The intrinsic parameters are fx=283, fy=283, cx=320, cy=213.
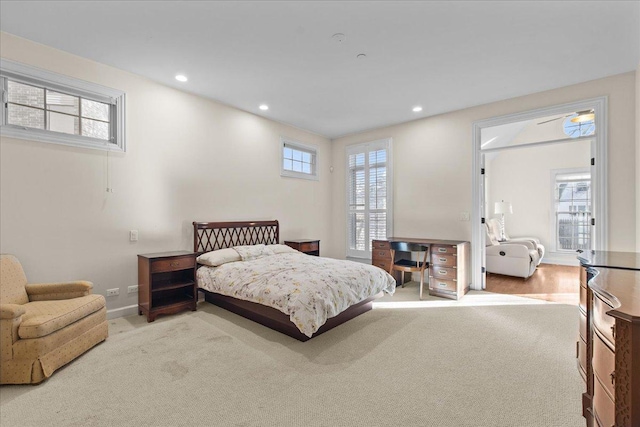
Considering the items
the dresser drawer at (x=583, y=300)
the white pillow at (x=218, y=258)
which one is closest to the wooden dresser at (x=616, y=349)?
the dresser drawer at (x=583, y=300)

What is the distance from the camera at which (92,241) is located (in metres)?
3.23

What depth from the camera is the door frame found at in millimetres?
3594

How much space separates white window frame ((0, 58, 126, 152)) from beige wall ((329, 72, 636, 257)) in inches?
163

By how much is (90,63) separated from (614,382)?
4920 mm

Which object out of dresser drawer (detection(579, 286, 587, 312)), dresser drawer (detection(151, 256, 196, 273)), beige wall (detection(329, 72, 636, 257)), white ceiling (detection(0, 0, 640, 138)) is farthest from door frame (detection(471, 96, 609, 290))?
dresser drawer (detection(151, 256, 196, 273))

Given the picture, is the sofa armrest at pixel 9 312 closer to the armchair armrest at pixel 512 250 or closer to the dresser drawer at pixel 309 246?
the dresser drawer at pixel 309 246

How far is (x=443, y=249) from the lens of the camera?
4312mm

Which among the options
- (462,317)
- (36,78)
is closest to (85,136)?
(36,78)

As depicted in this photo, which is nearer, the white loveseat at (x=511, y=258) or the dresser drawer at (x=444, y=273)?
the dresser drawer at (x=444, y=273)

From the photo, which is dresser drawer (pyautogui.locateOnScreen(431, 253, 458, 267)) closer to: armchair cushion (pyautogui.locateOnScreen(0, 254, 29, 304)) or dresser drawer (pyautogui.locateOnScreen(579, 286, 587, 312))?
dresser drawer (pyautogui.locateOnScreen(579, 286, 587, 312))

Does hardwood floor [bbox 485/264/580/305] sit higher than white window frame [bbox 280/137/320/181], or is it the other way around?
white window frame [bbox 280/137/320/181]

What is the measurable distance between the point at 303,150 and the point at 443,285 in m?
3.68

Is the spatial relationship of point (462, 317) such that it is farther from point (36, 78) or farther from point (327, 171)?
point (36, 78)

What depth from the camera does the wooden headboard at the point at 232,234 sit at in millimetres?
4148
